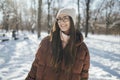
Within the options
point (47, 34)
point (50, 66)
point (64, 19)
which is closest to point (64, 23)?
point (64, 19)

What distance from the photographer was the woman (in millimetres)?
2676

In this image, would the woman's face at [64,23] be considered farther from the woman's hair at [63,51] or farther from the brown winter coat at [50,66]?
the brown winter coat at [50,66]

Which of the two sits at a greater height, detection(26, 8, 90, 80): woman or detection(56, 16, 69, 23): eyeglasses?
detection(56, 16, 69, 23): eyeglasses

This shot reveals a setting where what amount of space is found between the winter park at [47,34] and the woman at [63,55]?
103 mm

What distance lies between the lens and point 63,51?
8.94 feet

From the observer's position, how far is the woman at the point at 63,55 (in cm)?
268

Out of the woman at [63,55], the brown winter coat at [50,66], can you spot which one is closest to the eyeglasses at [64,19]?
the woman at [63,55]

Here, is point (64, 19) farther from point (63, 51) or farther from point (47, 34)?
point (47, 34)

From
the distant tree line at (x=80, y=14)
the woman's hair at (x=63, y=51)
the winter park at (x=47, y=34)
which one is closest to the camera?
the woman's hair at (x=63, y=51)

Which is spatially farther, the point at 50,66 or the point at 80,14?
the point at 80,14

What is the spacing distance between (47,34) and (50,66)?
42762 millimetres

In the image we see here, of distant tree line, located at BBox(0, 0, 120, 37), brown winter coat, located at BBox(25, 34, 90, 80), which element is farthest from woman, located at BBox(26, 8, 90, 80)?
distant tree line, located at BBox(0, 0, 120, 37)

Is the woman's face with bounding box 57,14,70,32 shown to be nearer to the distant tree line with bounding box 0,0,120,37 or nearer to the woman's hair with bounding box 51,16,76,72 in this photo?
the woman's hair with bounding box 51,16,76,72

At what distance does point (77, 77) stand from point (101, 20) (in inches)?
2268
